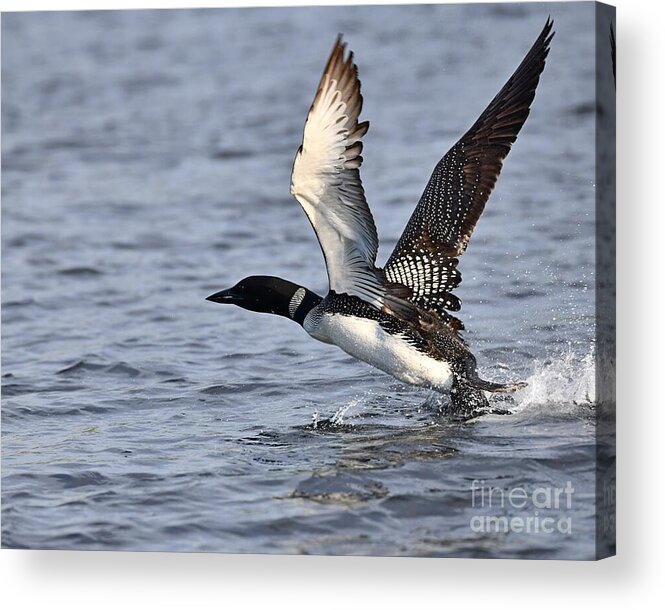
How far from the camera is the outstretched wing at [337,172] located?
22.1ft

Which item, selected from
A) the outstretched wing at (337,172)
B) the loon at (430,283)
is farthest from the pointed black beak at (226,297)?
the outstretched wing at (337,172)

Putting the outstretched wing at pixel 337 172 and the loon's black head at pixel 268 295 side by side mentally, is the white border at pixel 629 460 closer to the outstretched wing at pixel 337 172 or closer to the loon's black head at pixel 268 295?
the outstretched wing at pixel 337 172

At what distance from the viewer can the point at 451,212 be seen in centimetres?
755

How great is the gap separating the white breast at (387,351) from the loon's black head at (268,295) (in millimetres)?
245

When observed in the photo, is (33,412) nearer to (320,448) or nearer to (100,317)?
(100,317)

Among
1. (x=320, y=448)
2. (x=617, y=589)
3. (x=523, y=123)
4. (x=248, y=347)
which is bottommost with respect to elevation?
(x=617, y=589)

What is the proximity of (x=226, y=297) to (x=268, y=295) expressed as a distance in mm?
197

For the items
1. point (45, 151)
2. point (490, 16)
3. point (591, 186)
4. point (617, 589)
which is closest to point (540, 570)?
point (617, 589)

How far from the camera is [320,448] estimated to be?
7.24 meters

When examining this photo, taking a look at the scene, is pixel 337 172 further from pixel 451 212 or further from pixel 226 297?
pixel 226 297

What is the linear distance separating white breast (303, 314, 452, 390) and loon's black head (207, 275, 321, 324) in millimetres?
245

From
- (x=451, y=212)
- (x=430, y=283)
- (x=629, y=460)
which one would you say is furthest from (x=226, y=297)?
(x=629, y=460)

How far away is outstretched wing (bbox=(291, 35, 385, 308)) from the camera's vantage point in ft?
22.1

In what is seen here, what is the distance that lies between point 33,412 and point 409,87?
7.63ft
